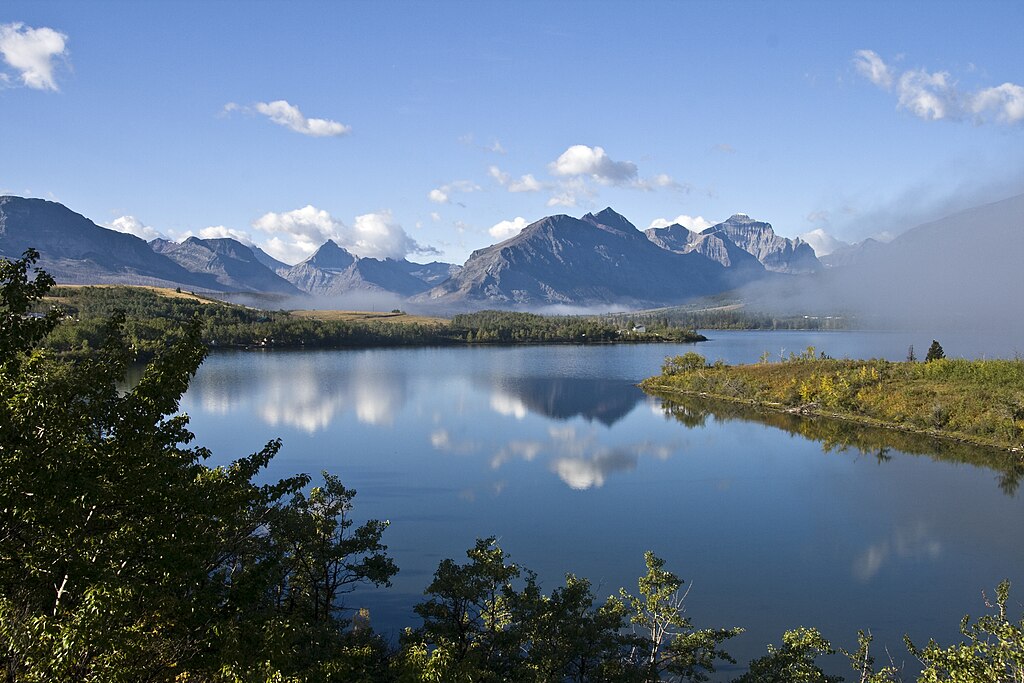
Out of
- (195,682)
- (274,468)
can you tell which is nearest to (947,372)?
(274,468)

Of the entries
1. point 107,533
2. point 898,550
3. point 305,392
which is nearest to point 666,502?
point 898,550

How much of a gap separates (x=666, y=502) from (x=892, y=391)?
51.5 metres

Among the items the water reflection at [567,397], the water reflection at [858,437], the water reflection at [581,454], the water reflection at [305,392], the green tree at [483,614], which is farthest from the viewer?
the water reflection at [567,397]

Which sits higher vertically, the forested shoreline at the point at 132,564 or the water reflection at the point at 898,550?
the forested shoreline at the point at 132,564

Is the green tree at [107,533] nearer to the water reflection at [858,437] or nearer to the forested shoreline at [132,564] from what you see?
the forested shoreline at [132,564]

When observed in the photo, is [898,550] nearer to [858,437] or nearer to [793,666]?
[793,666]

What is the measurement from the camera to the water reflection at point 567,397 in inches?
3553

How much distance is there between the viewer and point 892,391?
83.2 meters

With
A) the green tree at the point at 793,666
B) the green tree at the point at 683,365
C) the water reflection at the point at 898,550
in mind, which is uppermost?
the green tree at the point at 683,365

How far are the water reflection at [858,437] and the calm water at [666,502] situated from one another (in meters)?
1.78

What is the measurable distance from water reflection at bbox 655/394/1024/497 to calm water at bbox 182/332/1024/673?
178 cm

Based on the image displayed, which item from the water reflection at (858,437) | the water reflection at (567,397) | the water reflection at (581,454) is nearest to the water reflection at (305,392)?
the water reflection at (567,397)

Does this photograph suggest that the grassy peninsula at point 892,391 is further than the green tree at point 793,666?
Yes

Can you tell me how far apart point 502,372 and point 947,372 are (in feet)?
266
